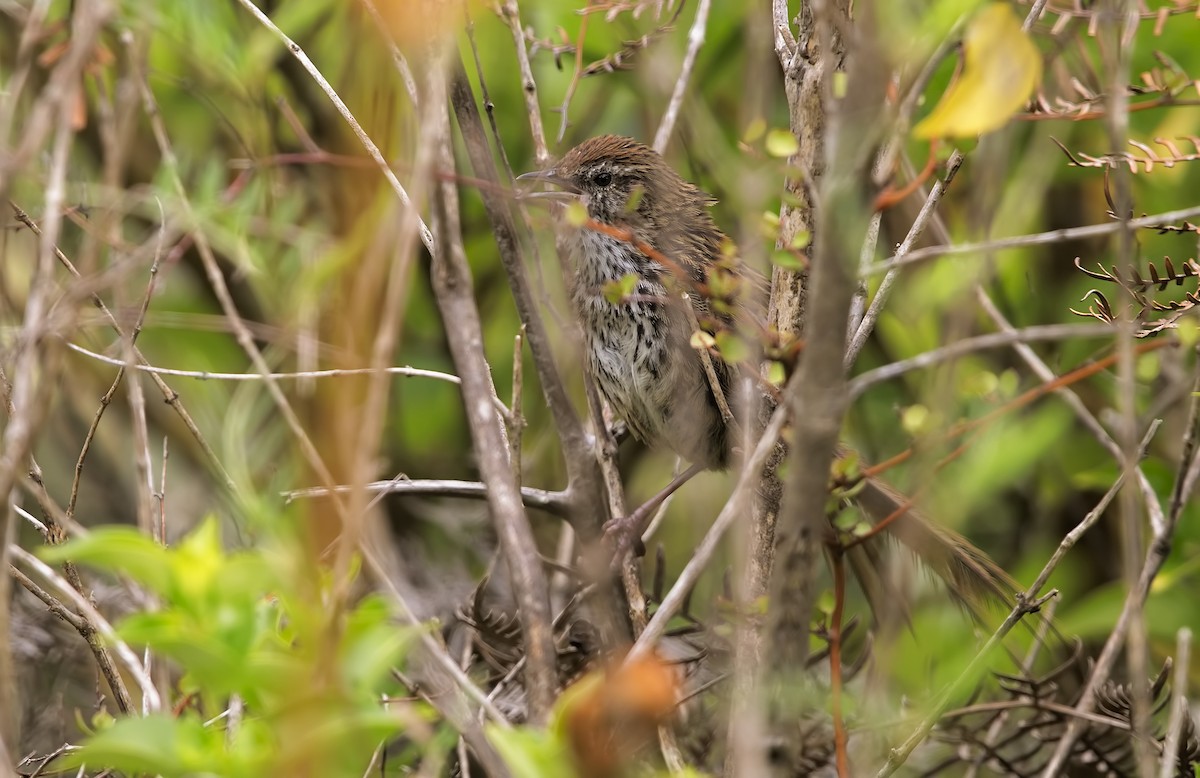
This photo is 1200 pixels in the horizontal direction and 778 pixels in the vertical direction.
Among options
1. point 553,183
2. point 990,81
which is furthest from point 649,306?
point 990,81

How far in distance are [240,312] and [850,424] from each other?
2.37m

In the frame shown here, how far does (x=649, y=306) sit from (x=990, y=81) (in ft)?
7.34

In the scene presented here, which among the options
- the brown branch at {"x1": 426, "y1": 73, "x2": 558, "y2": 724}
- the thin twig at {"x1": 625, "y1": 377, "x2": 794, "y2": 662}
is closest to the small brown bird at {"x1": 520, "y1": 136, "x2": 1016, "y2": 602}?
the thin twig at {"x1": 625, "y1": 377, "x2": 794, "y2": 662}

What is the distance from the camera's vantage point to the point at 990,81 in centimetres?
153

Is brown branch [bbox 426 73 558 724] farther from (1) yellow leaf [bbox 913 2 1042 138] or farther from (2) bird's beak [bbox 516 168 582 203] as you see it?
(2) bird's beak [bbox 516 168 582 203]

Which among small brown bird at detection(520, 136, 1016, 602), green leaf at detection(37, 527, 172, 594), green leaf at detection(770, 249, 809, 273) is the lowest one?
small brown bird at detection(520, 136, 1016, 602)

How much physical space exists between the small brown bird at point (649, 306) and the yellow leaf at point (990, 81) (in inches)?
71.8

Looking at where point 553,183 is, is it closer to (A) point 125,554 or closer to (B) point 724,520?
(B) point 724,520

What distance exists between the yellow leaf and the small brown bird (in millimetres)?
1823

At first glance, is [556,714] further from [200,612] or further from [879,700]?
[879,700]

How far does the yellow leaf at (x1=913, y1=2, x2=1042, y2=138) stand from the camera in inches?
59.7

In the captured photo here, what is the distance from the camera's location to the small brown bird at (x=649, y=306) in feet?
12.0

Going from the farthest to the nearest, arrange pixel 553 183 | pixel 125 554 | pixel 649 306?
pixel 553 183
pixel 649 306
pixel 125 554

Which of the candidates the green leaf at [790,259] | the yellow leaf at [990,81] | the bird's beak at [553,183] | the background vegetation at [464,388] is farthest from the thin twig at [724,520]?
the bird's beak at [553,183]
